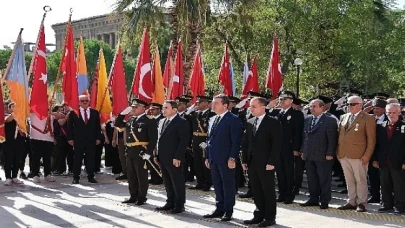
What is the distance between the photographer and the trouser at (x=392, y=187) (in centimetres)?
924

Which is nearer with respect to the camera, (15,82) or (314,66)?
(15,82)

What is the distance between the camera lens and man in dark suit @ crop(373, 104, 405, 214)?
30.1 feet

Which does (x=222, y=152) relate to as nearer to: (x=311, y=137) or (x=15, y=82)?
(x=311, y=137)

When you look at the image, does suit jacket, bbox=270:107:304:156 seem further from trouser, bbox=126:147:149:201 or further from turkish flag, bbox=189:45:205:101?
turkish flag, bbox=189:45:205:101

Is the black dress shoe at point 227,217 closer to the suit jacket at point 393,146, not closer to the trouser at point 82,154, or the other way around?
the suit jacket at point 393,146

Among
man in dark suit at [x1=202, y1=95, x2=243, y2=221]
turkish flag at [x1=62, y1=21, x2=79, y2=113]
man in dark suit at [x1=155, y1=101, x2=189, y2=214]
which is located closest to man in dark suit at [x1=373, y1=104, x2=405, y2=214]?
man in dark suit at [x1=202, y1=95, x2=243, y2=221]

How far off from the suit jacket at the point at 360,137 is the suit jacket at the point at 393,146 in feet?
0.51

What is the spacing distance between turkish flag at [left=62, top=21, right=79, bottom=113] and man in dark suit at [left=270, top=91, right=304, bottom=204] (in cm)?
437

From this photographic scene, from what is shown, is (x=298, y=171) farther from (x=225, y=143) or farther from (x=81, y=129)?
(x=81, y=129)

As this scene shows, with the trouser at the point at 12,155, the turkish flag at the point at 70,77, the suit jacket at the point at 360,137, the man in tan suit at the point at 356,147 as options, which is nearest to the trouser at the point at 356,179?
the man in tan suit at the point at 356,147

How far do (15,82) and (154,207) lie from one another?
409 centimetres

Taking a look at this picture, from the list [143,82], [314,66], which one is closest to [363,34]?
[314,66]

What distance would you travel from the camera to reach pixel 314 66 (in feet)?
95.5

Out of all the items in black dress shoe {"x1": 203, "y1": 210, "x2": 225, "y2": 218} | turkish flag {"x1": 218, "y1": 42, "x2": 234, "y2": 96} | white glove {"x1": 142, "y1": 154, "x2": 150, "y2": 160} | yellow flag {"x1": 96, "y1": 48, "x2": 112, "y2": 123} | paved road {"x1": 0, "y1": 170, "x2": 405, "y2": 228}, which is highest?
turkish flag {"x1": 218, "y1": 42, "x2": 234, "y2": 96}
